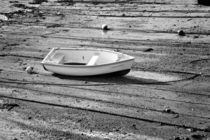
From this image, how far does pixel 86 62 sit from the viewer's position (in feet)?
36.6

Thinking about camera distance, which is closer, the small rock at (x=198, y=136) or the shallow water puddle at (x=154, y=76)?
the small rock at (x=198, y=136)

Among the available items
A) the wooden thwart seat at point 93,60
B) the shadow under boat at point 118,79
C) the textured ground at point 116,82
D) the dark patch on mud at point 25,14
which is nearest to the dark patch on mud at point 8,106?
the textured ground at point 116,82

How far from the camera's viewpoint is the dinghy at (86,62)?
1012 cm

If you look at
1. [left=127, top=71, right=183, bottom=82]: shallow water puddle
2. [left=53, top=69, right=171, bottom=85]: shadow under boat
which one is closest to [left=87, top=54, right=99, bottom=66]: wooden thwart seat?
[left=53, top=69, right=171, bottom=85]: shadow under boat

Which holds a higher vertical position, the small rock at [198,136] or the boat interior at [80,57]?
the boat interior at [80,57]

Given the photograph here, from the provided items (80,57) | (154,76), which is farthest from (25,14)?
(154,76)

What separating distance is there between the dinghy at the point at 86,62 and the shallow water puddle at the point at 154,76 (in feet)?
1.59

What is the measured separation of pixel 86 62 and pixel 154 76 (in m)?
1.80

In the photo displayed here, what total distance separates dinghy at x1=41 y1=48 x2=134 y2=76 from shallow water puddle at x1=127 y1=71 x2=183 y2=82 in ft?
1.59

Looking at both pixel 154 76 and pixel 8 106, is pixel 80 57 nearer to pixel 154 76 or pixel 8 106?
pixel 154 76

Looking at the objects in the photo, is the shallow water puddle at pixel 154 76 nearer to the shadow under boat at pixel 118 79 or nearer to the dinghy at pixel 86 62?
the shadow under boat at pixel 118 79

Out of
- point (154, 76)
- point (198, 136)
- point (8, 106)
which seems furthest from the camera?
point (154, 76)

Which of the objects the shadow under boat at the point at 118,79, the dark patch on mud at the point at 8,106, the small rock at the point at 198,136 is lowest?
the small rock at the point at 198,136

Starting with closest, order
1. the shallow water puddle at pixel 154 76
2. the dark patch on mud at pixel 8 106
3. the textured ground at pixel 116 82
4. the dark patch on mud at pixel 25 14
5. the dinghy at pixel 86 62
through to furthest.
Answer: the textured ground at pixel 116 82, the dark patch on mud at pixel 8 106, the dinghy at pixel 86 62, the shallow water puddle at pixel 154 76, the dark patch on mud at pixel 25 14
